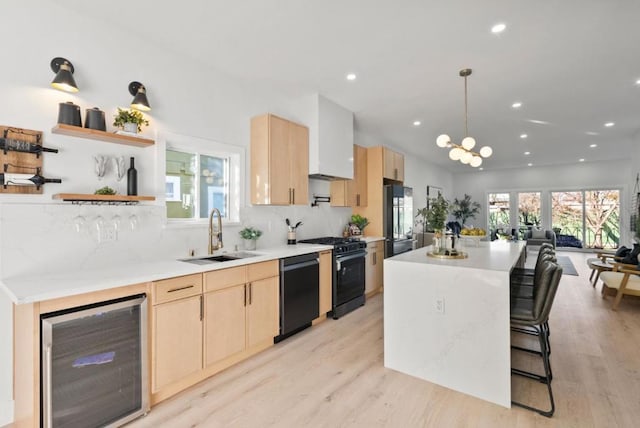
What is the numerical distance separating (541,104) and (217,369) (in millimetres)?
5311

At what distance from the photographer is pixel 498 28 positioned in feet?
8.57

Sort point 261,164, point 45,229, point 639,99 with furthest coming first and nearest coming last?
1. point 639,99
2. point 261,164
3. point 45,229

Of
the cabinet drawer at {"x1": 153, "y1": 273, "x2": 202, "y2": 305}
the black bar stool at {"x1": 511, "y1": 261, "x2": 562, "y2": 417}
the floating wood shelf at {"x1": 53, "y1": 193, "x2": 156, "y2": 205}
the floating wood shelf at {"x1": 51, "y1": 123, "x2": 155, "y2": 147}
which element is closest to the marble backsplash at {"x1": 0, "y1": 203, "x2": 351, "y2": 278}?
the floating wood shelf at {"x1": 53, "y1": 193, "x2": 156, "y2": 205}

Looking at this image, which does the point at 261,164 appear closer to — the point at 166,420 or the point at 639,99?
the point at 166,420

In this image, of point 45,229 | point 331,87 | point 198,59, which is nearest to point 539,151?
point 331,87

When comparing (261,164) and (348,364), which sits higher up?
(261,164)

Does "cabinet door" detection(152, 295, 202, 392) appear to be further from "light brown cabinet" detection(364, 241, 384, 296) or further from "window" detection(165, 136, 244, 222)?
"light brown cabinet" detection(364, 241, 384, 296)

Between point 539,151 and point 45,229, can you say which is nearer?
point 45,229

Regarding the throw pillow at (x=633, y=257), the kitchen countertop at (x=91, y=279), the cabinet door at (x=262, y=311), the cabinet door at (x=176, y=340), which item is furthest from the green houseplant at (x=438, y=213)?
the throw pillow at (x=633, y=257)

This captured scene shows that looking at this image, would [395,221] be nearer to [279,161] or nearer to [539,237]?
[279,161]

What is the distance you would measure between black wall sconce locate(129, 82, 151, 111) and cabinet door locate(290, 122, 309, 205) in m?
1.48

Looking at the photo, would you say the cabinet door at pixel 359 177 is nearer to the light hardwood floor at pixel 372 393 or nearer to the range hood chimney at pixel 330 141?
the range hood chimney at pixel 330 141

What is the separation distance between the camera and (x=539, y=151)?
315 inches

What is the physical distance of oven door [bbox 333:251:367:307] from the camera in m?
3.89
